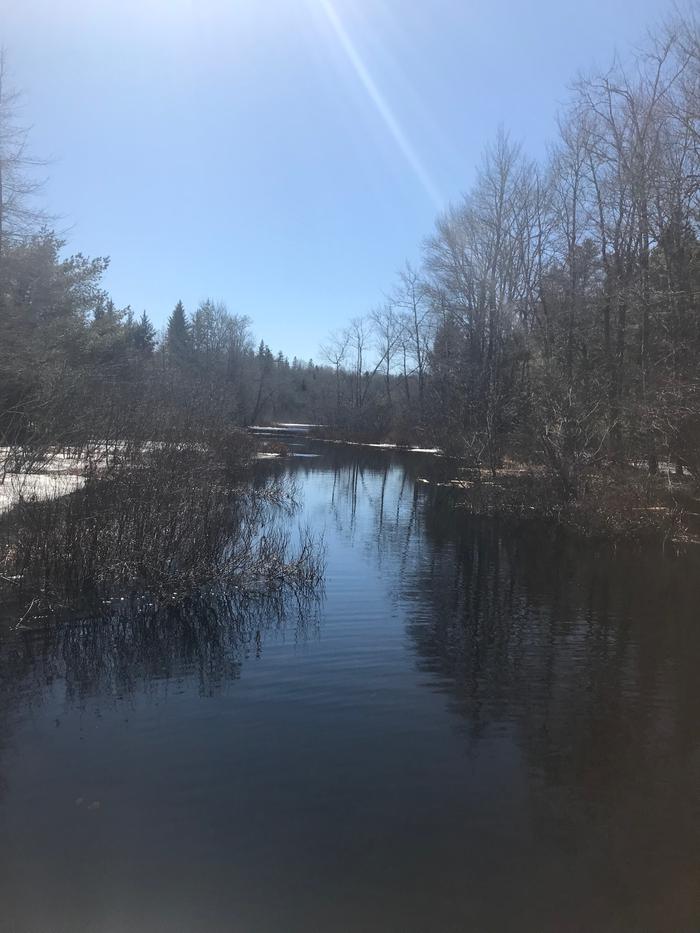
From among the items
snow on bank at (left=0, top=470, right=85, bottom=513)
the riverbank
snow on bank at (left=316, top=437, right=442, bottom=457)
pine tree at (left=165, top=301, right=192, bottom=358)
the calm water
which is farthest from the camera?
pine tree at (left=165, top=301, right=192, bottom=358)

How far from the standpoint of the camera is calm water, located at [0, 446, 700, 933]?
392cm

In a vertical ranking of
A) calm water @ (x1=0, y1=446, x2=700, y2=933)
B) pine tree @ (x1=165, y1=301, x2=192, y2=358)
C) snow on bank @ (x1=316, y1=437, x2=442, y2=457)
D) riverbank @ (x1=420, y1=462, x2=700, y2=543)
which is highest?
pine tree @ (x1=165, y1=301, x2=192, y2=358)

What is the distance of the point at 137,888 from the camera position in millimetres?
3953

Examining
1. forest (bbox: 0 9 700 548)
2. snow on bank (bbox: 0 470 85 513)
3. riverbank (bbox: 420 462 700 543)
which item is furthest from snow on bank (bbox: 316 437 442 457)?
snow on bank (bbox: 0 470 85 513)

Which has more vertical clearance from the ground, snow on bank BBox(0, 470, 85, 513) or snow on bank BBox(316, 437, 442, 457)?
snow on bank BBox(316, 437, 442, 457)

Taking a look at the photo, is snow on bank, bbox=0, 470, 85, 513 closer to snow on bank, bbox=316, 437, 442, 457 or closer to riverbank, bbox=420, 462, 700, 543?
riverbank, bbox=420, 462, 700, 543

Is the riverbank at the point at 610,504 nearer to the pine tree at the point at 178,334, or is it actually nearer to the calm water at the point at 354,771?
the calm water at the point at 354,771

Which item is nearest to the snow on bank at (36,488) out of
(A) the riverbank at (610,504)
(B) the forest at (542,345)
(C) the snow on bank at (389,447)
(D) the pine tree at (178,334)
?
(B) the forest at (542,345)

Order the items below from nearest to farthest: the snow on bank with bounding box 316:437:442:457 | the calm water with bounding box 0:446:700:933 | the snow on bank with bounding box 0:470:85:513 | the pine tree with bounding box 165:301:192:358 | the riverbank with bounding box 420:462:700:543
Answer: the calm water with bounding box 0:446:700:933
the snow on bank with bounding box 0:470:85:513
the riverbank with bounding box 420:462:700:543
the snow on bank with bounding box 316:437:442:457
the pine tree with bounding box 165:301:192:358

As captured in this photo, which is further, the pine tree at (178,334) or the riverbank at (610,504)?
the pine tree at (178,334)

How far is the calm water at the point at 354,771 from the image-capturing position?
12.9 ft

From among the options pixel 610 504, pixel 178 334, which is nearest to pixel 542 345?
pixel 610 504

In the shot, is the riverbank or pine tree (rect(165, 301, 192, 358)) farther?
pine tree (rect(165, 301, 192, 358))

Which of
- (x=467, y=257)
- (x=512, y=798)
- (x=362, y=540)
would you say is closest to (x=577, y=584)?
(x=362, y=540)
